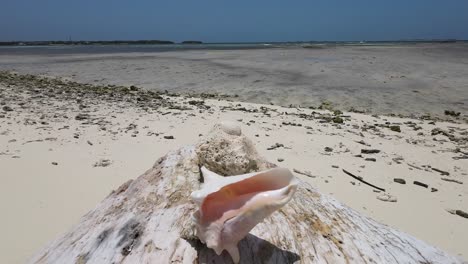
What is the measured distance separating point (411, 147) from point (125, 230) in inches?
225

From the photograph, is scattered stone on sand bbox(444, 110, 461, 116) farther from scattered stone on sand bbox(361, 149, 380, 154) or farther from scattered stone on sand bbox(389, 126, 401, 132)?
scattered stone on sand bbox(361, 149, 380, 154)

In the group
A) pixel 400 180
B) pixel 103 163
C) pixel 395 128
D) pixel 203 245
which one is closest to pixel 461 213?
pixel 400 180

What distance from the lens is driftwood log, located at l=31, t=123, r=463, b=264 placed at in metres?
1.99

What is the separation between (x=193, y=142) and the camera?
19.9 ft

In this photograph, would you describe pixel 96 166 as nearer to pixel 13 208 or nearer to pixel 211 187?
pixel 13 208

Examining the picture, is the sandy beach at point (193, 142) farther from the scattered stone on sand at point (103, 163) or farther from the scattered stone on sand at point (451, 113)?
the scattered stone on sand at point (451, 113)

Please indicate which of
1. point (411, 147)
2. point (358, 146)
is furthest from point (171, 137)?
point (411, 147)

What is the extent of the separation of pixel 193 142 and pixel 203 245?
13.7 ft

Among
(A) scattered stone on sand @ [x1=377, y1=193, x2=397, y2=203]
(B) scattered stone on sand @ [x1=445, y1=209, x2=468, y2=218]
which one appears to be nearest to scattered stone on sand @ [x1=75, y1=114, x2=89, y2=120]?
(A) scattered stone on sand @ [x1=377, y1=193, x2=397, y2=203]

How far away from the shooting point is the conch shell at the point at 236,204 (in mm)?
1695

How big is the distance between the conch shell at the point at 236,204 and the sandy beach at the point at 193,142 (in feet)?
7.35

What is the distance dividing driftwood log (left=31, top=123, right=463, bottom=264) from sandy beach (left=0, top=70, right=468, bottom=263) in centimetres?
126

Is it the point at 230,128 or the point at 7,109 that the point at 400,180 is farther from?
the point at 7,109

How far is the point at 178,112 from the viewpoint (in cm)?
820
